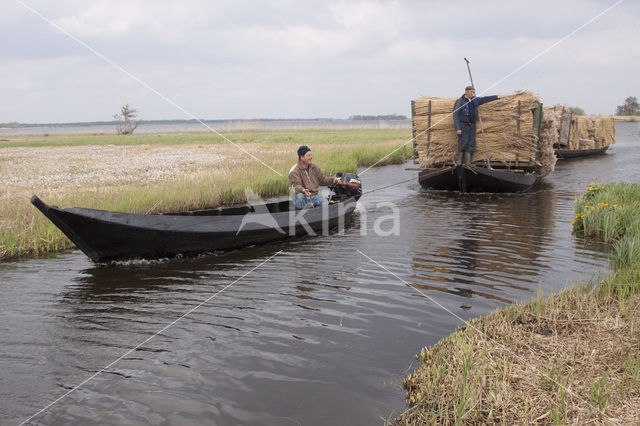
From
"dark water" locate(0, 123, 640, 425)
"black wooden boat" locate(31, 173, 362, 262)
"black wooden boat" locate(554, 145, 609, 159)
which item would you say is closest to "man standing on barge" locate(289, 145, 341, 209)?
"black wooden boat" locate(31, 173, 362, 262)

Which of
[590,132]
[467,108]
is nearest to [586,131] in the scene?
[590,132]

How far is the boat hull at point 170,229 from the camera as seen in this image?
23.4ft

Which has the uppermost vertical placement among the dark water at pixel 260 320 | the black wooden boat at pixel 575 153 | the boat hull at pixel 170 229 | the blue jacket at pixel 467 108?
the blue jacket at pixel 467 108

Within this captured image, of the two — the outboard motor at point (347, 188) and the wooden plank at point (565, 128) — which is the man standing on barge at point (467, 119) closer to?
the outboard motor at point (347, 188)

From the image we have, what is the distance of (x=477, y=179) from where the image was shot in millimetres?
14422

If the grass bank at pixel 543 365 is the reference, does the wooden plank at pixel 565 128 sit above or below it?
above

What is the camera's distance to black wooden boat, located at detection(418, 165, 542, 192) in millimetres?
14078

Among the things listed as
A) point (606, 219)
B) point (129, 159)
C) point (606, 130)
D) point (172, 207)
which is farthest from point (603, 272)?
point (606, 130)

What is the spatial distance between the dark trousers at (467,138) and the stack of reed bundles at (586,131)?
13350 millimetres

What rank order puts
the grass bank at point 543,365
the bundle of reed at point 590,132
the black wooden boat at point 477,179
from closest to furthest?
the grass bank at point 543,365 → the black wooden boat at point 477,179 → the bundle of reed at point 590,132

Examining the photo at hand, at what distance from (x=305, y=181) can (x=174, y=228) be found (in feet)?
11.1

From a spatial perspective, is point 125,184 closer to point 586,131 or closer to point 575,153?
point 575,153

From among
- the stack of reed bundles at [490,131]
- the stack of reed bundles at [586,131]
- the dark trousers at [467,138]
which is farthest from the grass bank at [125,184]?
the stack of reed bundles at [586,131]

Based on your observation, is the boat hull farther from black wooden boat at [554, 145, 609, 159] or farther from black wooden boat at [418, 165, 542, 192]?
black wooden boat at [554, 145, 609, 159]
